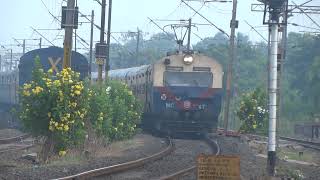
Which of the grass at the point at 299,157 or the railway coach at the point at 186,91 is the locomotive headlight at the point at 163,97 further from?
the grass at the point at 299,157

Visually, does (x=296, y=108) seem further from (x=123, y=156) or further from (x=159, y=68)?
(x=123, y=156)

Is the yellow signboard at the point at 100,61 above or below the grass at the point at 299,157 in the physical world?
above

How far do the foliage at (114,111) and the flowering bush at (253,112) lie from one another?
6739mm

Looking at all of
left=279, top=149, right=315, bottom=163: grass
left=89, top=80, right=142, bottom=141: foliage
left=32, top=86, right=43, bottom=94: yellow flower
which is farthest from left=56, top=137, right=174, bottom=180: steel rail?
left=279, top=149, right=315, bottom=163: grass

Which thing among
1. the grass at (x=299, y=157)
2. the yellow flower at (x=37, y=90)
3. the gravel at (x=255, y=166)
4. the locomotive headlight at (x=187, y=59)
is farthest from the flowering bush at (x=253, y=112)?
the yellow flower at (x=37, y=90)

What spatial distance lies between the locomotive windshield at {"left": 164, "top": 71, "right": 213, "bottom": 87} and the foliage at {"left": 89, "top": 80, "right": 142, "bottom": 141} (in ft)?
→ 5.45

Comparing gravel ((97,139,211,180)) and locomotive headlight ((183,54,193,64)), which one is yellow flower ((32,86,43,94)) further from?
locomotive headlight ((183,54,193,64))

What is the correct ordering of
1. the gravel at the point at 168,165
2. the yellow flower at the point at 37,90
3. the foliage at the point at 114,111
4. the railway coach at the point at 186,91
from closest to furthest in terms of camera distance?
1. the gravel at the point at 168,165
2. the yellow flower at the point at 37,90
3. the foliage at the point at 114,111
4. the railway coach at the point at 186,91

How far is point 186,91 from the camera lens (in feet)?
78.9

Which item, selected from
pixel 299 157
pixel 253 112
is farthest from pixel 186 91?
pixel 253 112

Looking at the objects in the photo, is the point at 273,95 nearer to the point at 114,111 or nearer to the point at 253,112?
the point at 114,111

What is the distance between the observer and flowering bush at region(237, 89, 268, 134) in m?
29.8

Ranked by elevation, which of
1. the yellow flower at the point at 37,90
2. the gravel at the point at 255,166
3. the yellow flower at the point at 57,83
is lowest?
the gravel at the point at 255,166

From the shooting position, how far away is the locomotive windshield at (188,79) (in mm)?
24203
